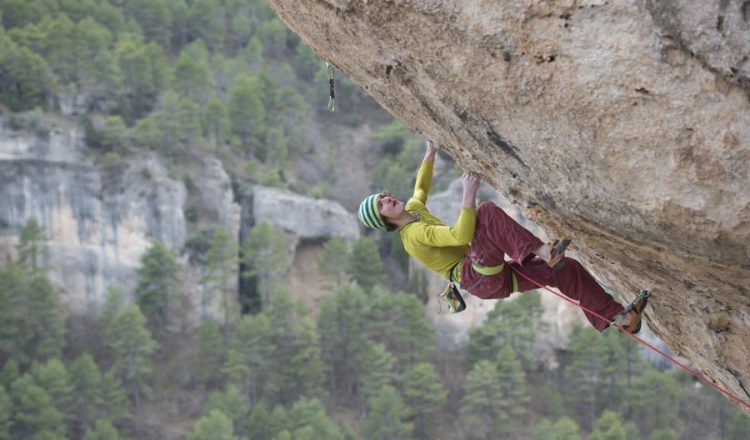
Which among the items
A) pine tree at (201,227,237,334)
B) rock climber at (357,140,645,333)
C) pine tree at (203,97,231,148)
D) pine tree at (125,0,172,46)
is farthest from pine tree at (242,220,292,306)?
rock climber at (357,140,645,333)

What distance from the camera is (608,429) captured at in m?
33.8

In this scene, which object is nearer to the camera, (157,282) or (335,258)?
(157,282)

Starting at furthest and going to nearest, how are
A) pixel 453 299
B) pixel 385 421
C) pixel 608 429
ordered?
1. pixel 385 421
2. pixel 608 429
3. pixel 453 299

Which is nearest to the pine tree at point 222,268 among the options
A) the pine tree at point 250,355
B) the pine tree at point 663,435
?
the pine tree at point 250,355

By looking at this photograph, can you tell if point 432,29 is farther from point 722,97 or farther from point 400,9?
point 722,97

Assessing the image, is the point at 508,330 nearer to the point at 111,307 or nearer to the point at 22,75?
the point at 111,307

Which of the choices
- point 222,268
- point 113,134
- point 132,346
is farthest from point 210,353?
point 113,134

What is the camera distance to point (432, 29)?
17.2 feet

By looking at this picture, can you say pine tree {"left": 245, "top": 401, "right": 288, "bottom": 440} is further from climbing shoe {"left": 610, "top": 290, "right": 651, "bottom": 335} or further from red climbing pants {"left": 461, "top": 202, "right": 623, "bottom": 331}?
climbing shoe {"left": 610, "top": 290, "right": 651, "bottom": 335}

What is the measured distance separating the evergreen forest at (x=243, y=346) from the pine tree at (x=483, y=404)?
0.08 meters

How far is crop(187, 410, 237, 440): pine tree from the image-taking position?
32.7 m

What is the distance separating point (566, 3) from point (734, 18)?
0.73 metres

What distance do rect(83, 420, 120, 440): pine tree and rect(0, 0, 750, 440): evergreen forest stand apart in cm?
8

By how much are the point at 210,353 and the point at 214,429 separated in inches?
254
